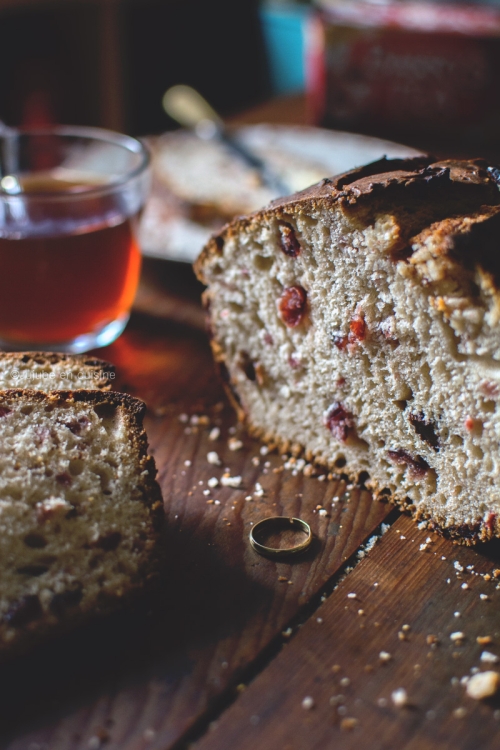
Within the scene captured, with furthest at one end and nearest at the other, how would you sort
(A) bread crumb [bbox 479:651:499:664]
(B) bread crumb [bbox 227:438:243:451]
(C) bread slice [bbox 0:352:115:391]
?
1. (B) bread crumb [bbox 227:438:243:451]
2. (C) bread slice [bbox 0:352:115:391]
3. (A) bread crumb [bbox 479:651:499:664]

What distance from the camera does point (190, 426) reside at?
8.50 ft

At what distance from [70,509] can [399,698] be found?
835 mm

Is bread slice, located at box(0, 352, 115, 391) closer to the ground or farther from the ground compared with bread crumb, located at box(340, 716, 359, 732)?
farther from the ground

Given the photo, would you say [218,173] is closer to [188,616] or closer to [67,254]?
[67,254]

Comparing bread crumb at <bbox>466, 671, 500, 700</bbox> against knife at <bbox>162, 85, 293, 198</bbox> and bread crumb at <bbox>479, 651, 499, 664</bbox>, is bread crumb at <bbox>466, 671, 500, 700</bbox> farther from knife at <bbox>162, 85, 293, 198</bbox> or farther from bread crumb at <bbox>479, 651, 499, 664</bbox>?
knife at <bbox>162, 85, 293, 198</bbox>

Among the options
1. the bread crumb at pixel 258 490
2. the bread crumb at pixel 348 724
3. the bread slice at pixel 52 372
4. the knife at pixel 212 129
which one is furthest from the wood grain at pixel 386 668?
the knife at pixel 212 129

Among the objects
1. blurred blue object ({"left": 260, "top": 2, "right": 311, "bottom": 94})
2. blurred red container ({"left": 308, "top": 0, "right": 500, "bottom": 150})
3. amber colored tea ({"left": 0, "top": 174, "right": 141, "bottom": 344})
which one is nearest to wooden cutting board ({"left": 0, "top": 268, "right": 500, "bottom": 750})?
amber colored tea ({"left": 0, "top": 174, "right": 141, "bottom": 344})

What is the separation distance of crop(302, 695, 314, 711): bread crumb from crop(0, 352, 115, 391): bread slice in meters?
0.99

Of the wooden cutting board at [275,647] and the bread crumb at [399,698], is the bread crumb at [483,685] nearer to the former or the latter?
the wooden cutting board at [275,647]

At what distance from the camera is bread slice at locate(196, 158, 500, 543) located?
1.87m

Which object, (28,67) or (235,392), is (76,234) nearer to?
(235,392)

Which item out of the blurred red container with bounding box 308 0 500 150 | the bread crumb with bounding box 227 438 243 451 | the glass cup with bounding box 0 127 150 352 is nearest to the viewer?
the bread crumb with bounding box 227 438 243 451

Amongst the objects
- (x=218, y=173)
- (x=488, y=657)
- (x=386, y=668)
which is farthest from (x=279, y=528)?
(x=218, y=173)

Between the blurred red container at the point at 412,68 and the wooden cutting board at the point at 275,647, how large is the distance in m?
2.97
